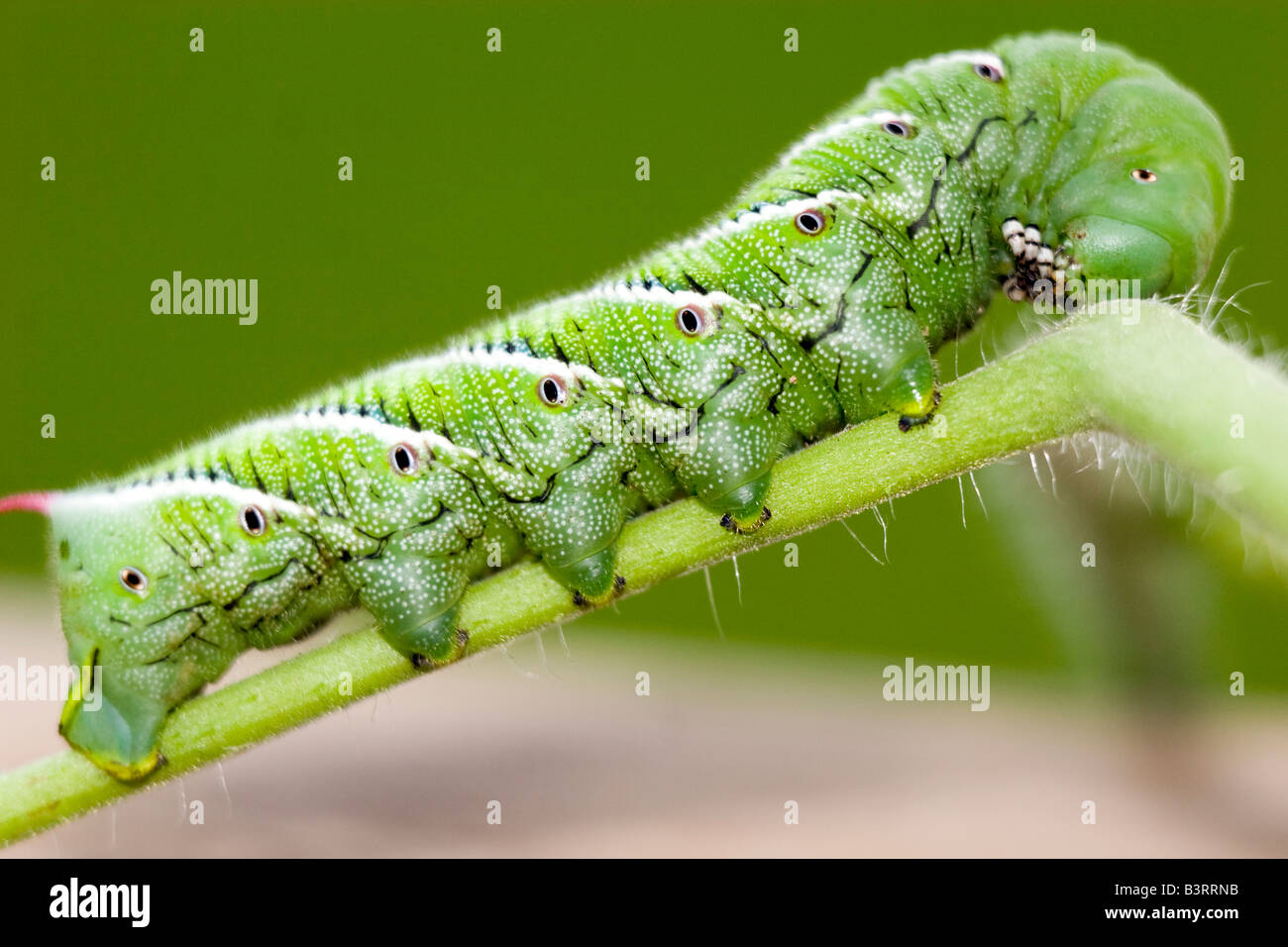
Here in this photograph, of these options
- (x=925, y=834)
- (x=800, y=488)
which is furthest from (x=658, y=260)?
(x=925, y=834)

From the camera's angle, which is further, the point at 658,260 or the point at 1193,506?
the point at 658,260

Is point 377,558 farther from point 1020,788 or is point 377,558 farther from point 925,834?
point 1020,788

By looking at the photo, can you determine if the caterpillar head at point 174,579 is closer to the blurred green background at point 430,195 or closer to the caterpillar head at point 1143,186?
the caterpillar head at point 1143,186

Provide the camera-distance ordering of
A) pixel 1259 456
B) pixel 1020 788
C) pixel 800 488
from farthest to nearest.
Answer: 1. pixel 1020 788
2. pixel 800 488
3. pixel 1259 456

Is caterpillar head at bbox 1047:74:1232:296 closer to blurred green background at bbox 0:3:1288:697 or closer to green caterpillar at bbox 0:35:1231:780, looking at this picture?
green caterpillar at bbox 0:35:1231:780

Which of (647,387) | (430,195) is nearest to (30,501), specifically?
(647,387)

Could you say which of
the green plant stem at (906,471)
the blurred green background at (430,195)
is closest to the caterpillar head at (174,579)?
the green plant stem at (906,471)

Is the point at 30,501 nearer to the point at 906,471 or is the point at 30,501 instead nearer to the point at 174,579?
the point at 174,579
